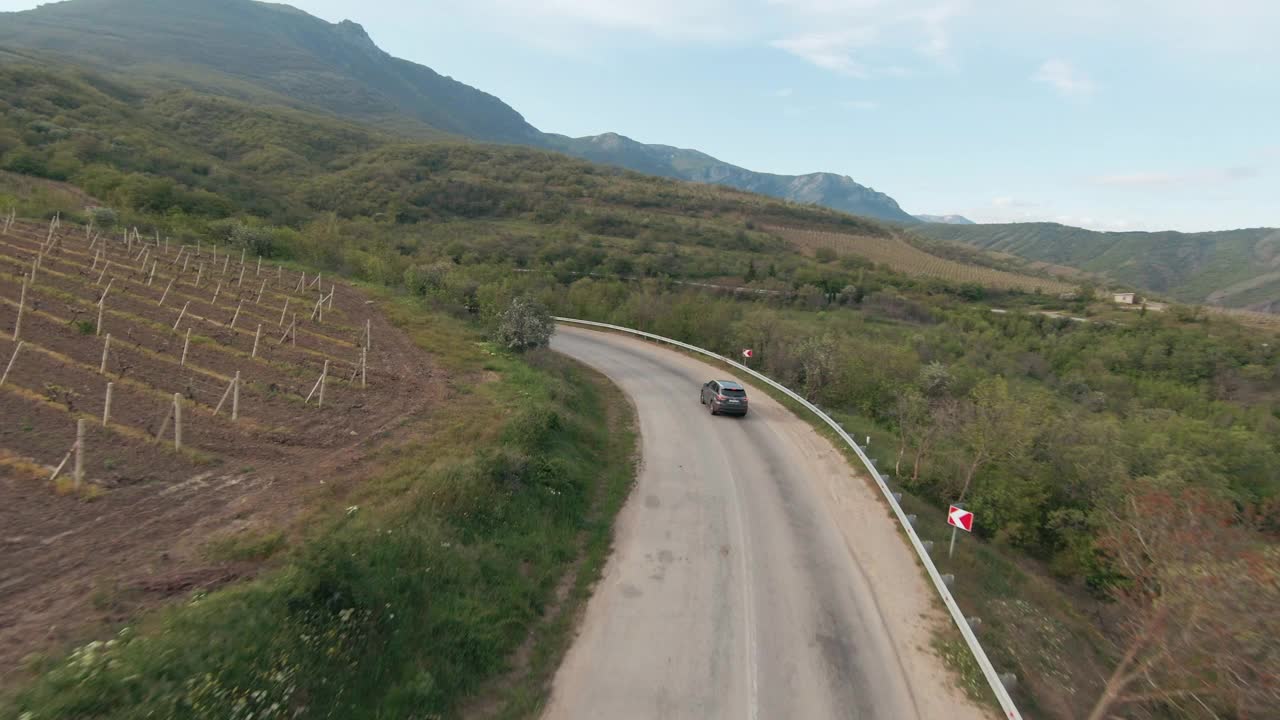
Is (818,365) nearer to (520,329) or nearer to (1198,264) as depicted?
(520,329)

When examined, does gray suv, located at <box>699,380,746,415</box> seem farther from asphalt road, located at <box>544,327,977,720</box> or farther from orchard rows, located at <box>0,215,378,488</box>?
orchard rows, located at <box>0,215,378,488</box>

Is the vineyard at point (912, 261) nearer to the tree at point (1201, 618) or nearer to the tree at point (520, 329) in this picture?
the tree at point (520, 329)

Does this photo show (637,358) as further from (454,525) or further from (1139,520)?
(1139,520)

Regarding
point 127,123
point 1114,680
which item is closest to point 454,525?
point 1114,680

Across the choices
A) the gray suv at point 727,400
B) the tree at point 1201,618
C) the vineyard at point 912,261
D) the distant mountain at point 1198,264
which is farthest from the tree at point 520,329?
the distant mountain at point 1198,264

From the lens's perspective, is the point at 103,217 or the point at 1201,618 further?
the point at 103,217

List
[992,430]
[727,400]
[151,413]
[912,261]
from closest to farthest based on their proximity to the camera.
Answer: [151,413]
[992,430]
[727,400]
[912,261]

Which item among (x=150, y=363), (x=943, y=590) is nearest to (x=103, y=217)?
(x=150, y=363)
